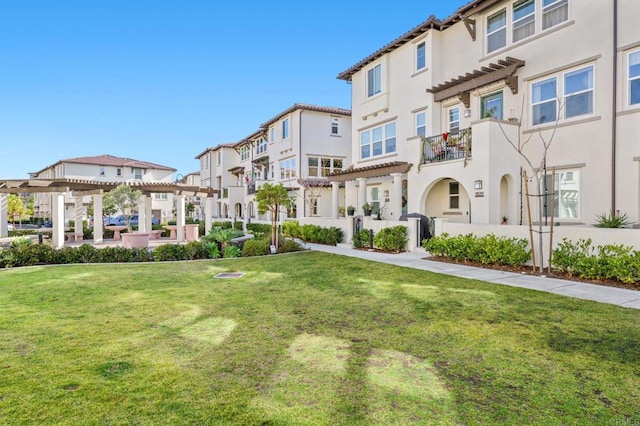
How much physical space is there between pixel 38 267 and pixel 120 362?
10.3m

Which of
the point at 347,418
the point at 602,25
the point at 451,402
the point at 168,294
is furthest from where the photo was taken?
the point at 602,25

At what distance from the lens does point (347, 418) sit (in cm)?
326

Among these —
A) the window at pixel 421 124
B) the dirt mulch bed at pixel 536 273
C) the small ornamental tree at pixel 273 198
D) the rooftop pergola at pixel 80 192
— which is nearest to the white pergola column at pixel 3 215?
the rooftop pergola at pixel 80 192

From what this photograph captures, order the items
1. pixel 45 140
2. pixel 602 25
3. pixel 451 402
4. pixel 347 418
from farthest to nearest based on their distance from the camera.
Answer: pixel 45 140, pixel 602 25, pixel 451 402, pixel 347 418

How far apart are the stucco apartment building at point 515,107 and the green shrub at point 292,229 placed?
5.70 m

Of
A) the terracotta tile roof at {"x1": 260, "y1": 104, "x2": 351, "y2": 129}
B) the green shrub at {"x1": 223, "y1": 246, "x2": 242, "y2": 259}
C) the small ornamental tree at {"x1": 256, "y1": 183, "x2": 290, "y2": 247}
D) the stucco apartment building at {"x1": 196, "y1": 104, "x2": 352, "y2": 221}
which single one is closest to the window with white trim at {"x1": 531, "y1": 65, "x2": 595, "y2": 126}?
the small ornamental tree at {"x1": 256, "y1": 183, "x2": 290, "y2": 247}

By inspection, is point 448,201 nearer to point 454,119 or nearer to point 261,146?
point 454,119

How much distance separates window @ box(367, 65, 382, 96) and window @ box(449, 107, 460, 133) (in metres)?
4.89

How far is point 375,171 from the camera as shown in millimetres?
18984

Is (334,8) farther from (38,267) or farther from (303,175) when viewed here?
(38,267)

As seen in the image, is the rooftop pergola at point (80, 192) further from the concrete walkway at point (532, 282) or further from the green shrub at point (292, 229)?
the concrete walkway at point (532, 282)

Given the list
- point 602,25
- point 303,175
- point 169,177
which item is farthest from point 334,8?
point 169,177

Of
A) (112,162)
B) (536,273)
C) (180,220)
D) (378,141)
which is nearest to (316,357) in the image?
(536,273)

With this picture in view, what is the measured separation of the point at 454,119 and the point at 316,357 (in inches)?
605
